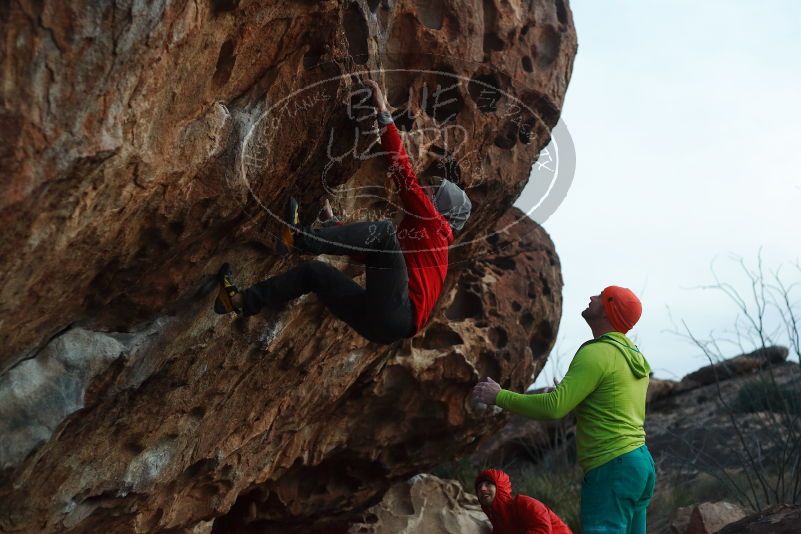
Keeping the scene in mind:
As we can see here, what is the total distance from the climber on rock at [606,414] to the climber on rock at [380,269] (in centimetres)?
62

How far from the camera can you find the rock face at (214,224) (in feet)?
12.2

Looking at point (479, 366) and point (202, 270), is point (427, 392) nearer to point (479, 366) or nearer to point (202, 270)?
point (479, 366)

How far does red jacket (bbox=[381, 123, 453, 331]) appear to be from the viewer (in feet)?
15.9

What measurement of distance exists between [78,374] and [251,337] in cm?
123

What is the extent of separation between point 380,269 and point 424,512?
516cm

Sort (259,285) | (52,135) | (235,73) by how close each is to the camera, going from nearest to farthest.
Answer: (52,135), (235,73), (259,285)

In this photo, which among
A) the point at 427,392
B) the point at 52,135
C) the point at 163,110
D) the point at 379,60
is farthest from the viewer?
the point at 427,392

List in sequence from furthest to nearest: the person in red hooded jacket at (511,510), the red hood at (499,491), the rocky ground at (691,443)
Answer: the rocky ground at (691,443) → the red hood at (499,491) → the person in red hooded jacket at (511,510)

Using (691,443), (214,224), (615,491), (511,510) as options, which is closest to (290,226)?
(214,224)

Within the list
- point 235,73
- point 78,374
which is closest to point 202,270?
point 78,374

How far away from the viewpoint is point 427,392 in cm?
794

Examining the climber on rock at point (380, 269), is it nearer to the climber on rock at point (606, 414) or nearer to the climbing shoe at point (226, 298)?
the climbing shoe at point (226, 298)

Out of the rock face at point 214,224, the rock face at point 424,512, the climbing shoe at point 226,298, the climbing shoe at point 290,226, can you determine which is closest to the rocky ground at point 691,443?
the rock face at point 424,512

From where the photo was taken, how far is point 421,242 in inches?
197
